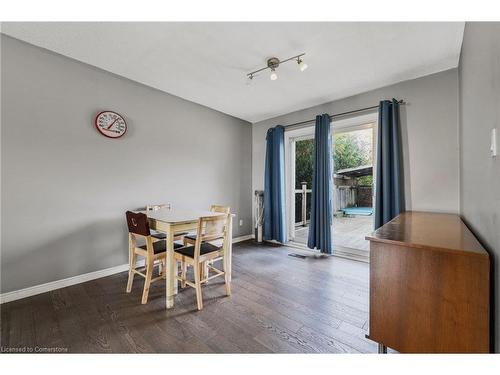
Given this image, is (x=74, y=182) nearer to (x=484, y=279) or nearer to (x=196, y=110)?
(x=196, y=110)

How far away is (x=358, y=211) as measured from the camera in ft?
11.9

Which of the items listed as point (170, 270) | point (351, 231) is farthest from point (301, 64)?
point (351, 231)

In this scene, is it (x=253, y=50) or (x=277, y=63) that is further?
(x=277, y=63)

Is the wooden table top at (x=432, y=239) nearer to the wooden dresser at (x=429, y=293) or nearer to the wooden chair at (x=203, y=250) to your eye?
the wooden dresser at (x=429, y=293)

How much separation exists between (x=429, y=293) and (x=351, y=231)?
294 centimetres

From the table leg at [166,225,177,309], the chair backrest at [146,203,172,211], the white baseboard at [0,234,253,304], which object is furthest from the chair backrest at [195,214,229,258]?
the white baseboard at [0,234,253,304]

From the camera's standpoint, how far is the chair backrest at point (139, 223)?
2061 millimetres

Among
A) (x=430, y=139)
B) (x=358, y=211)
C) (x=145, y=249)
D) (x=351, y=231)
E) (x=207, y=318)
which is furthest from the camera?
(x=351, y=231)

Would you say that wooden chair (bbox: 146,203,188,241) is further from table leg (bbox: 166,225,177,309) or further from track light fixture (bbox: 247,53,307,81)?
track light fixture (bbox: 247,53,307,81)

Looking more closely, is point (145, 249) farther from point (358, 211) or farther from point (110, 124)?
point (358, 211)

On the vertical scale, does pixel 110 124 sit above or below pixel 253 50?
below

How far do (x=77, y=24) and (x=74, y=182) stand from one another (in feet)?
5.11
